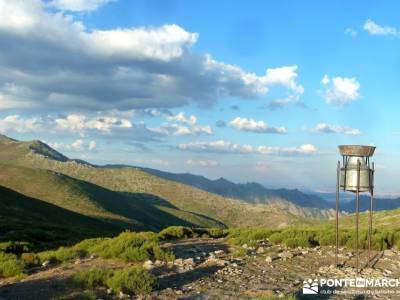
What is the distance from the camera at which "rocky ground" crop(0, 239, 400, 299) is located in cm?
1316

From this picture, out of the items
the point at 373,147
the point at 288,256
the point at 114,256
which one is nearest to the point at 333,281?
the point at 288,256

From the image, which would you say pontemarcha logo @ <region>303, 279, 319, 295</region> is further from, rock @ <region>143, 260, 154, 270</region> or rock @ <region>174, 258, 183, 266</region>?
rock @ <region>143, 260, 154, 270</region>

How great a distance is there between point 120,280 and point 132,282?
417 millimetres

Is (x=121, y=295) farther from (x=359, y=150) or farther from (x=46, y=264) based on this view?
(x=359, y=150)

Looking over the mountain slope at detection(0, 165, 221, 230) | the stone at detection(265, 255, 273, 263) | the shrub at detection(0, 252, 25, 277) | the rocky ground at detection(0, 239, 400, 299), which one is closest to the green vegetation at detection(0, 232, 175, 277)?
the shrub at detection(0, 252, 25, 277)

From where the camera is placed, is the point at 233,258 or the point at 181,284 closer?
the point at 181,284

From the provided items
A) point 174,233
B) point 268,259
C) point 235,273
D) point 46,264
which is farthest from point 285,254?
point 174,233

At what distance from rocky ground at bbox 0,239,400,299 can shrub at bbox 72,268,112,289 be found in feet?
1.35

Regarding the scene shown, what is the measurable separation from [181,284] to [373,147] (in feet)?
28.6

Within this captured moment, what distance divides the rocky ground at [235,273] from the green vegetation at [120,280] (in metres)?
0.33

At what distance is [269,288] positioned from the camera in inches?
541

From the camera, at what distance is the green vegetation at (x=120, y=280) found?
1321 cm

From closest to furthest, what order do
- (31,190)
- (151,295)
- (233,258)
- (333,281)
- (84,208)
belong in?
(151,295)
(333,281)
(233,258)
(84,208)
(31,190)

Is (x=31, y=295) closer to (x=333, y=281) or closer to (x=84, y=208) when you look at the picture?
(x=333, y=281)
